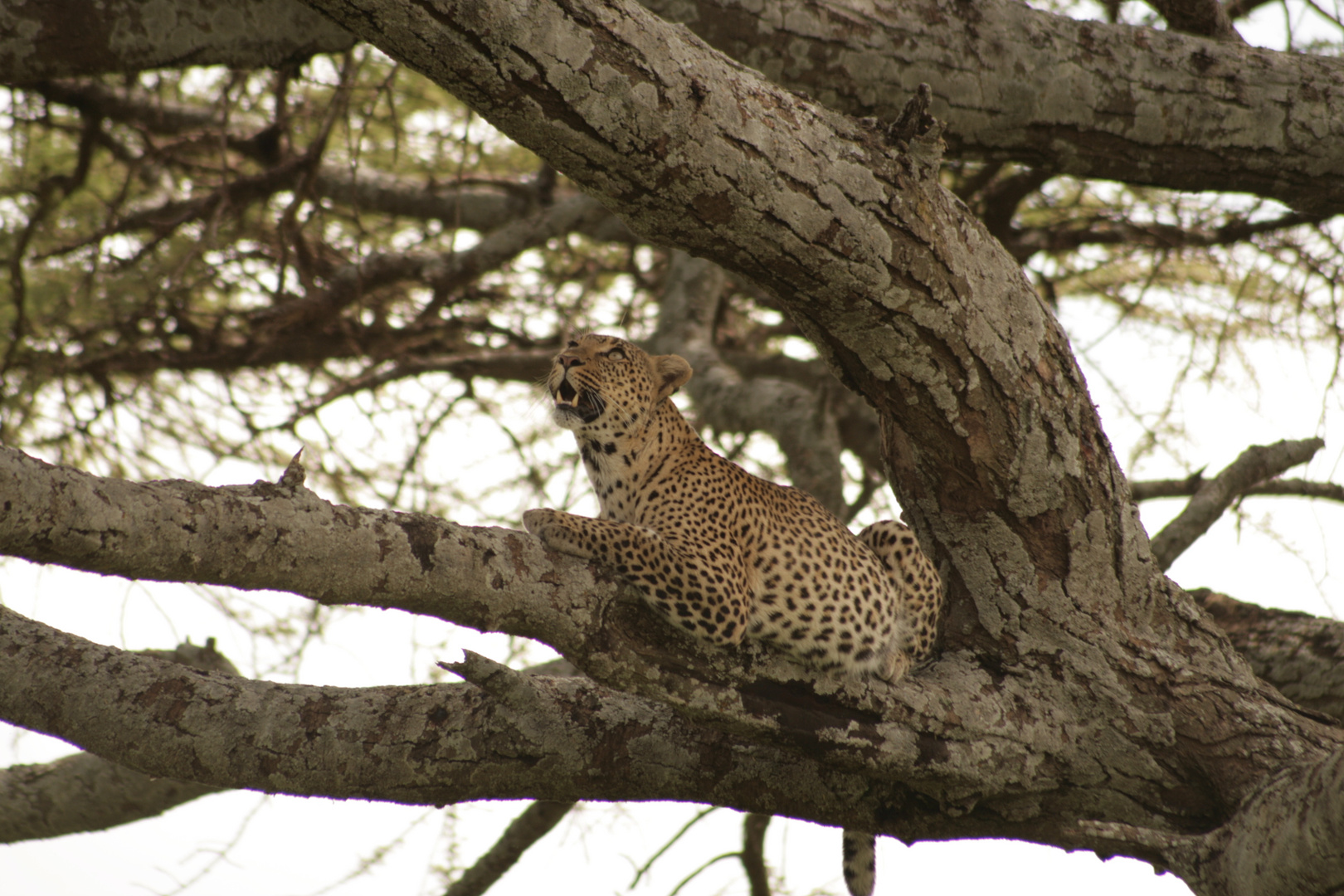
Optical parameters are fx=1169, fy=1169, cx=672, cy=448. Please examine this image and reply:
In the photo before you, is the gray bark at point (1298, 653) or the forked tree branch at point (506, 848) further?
the forked tree branch at point (506, 848)

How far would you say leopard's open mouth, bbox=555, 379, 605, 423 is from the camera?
4.57m

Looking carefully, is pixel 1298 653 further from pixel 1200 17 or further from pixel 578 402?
pixel 578 402

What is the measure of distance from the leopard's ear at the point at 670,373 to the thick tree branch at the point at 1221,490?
2378mm

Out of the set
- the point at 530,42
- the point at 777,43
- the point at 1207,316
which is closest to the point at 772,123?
the point at 530,42

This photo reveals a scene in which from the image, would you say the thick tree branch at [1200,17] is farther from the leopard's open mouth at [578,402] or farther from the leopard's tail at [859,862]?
the leopard's tail at [859,862]

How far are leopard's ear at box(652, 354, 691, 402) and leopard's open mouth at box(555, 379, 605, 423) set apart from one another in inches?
17.5

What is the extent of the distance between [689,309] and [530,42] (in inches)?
177

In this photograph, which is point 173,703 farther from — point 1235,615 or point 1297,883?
point 1235,615

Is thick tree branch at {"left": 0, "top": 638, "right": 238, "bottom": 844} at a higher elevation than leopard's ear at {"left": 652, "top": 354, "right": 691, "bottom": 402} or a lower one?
lower

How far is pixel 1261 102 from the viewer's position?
5012 mm

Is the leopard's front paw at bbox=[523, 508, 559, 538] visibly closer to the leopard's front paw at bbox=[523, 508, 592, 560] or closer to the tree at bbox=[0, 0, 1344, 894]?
the leopard's front paw at bbox=[523, 508, 592, 560]

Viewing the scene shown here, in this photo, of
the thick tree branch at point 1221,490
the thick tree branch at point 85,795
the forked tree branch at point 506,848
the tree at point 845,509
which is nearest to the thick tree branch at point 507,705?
the tree at point 845,509

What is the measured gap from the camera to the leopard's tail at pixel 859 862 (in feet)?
15.0

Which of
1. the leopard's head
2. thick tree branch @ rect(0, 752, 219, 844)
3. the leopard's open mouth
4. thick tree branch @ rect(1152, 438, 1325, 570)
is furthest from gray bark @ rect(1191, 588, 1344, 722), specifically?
thick tree branch @ rect(0, 752, 219, 844)
